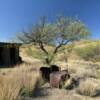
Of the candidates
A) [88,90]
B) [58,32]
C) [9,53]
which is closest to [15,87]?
[88,90]

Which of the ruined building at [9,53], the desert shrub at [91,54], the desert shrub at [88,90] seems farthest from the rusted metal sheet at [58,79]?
the desert shrub at [91,54]

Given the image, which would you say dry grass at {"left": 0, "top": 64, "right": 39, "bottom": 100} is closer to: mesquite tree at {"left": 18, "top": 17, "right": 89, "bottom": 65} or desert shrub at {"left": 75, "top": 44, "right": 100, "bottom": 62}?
mesquite tree at {"left": 18, "top": 17, "right": 89, "bottom": 65}

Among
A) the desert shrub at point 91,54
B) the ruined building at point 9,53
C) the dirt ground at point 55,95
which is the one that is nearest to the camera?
the dirt ground at point 55,95

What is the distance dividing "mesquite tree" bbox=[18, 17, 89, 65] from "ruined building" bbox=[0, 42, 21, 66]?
4.51 m

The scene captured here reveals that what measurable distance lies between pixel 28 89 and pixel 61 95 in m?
1.48

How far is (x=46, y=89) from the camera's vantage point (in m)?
12.5

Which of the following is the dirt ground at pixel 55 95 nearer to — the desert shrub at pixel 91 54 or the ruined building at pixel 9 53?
the ruined building at pixel 9 53

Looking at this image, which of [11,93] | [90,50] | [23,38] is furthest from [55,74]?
[90,50]

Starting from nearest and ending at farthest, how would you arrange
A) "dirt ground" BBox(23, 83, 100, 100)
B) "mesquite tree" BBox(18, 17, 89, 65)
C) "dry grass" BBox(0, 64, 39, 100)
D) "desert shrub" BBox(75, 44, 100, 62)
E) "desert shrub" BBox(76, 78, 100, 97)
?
"dry grass" BBox(0, 64, 39, 100) < "dirt ground" BBox(23, 83, 100, 100) < "desert shrub" BBox(76, 78, 100, 97) < "mesquite tree" BBox(18, 17, 89, 65) < "desert shrub" BBox(75, 44, 100, 62)

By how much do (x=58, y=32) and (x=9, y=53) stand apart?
27.3 feet

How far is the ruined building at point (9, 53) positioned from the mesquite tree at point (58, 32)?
4.51 meters

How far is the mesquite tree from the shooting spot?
24.5 metres

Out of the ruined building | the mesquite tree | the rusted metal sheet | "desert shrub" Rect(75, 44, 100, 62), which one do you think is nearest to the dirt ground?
the rusted metal sheet

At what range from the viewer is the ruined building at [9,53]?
2908 cm
